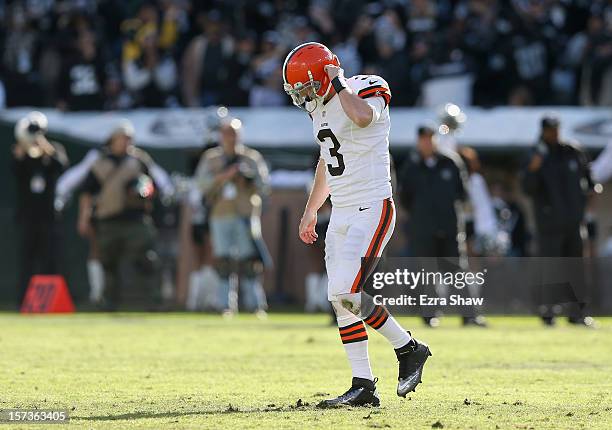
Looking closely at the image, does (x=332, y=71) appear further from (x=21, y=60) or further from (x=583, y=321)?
(x=21, y=60)

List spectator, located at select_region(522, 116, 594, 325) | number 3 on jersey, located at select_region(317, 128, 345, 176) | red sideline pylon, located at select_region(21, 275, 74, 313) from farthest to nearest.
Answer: red sideline pylon, located at select_region(21, 275, 74, 313) < spectator, located at select_region(522, 116, 594, 325) < number 3 on jersey, located at select_region(317, 128, 345, 176)

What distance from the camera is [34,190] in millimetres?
15836

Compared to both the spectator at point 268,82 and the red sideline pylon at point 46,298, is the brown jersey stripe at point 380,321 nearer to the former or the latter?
the red sideline pylon at point 46,298

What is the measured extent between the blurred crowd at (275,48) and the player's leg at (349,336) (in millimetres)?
10343

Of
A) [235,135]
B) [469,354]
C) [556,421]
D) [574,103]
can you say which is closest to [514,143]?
[574,103]

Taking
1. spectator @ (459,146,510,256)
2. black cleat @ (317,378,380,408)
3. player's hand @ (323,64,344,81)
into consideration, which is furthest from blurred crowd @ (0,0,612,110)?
black cleat @ (317,378,380,408)

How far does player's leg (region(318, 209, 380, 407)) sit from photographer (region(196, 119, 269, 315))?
24.2 feet

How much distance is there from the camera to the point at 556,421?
638cm

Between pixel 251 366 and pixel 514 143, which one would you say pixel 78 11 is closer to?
pixel 514 143

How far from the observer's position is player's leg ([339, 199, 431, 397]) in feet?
23.5

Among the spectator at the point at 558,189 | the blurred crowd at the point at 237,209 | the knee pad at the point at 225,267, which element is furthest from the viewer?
the knee pad at the point at 225,267

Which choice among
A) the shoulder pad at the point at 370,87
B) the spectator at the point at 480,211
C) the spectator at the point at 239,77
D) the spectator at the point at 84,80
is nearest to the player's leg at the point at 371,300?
the shoulder pad at the point at 370,87

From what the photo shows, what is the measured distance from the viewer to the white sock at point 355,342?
7098 mm

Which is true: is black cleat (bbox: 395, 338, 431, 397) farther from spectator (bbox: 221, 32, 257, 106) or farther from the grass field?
spectator (bbox: 221, 32, 257, 106)
